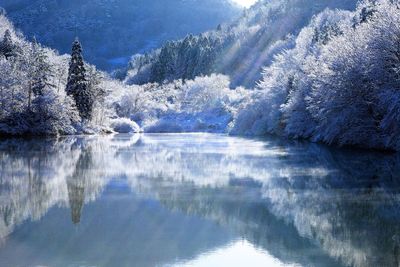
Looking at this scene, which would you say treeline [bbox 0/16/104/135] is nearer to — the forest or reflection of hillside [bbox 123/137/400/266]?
the forest

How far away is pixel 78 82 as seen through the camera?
66.6 meters

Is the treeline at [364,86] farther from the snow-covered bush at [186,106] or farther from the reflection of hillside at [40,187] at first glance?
the snow-covered bush at [186,106]

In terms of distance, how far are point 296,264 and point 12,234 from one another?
5.60 m

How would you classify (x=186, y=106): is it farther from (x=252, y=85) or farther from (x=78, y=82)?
(x=78, y=82)

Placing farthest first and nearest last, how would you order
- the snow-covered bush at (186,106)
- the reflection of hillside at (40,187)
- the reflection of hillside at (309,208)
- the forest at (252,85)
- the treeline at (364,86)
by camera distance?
the snow-covered bush at (186,106), the forest at (252,85), the treeline at (364,86), the reflection of hillside at (40,187), the reflection of hillside at (309,208)

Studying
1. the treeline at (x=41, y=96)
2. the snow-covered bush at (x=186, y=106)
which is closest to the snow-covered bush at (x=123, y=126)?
the snow-covered bush at (x=186, y=106)

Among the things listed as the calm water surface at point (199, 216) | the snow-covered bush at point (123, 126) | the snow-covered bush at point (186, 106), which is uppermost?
the snow-covered bush at point (186, 106)

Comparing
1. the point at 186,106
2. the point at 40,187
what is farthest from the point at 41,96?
the point at 186,106

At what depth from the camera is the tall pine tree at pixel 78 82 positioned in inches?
2584

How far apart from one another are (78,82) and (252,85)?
61973 millimetres

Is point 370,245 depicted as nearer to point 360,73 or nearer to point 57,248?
point 57,248

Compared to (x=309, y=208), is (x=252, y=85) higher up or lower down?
higher up

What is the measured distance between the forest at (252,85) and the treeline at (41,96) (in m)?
0.11

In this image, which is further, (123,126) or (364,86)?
(123,126)
